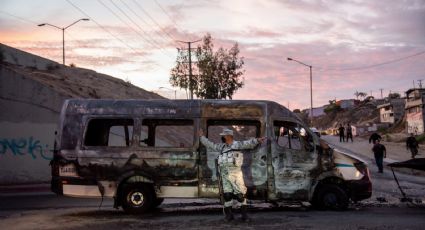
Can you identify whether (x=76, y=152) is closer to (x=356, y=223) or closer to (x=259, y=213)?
(x=259, y=213)

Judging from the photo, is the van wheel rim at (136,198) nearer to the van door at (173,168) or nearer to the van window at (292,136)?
the van door at (173,168)

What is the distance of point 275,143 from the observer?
38.3 ft

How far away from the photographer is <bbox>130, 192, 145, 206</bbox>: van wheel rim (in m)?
11.5

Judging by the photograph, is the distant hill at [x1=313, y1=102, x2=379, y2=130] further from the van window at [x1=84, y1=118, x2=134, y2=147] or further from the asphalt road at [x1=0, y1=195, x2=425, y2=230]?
the van window at [x1=84, y1=118, x2=134, y2=147]

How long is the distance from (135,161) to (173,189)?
1037 mm

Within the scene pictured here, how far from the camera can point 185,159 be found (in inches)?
455

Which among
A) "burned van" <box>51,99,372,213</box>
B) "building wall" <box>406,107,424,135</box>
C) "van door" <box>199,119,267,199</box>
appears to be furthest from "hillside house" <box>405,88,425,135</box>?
"van door" <box>199,119,267,199</box>

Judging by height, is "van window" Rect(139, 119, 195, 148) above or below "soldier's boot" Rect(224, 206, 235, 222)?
above

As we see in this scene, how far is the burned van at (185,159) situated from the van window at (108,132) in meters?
0.02

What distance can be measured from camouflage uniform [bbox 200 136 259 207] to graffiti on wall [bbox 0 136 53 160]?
1256 cm

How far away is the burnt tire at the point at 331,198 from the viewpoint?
11.7m

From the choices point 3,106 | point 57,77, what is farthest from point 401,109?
point 3,106

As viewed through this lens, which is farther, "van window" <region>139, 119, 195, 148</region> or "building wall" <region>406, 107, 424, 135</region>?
"building wall" <region>406, 107, 424, 135</region>

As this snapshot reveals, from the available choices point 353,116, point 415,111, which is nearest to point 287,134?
point 415,111
